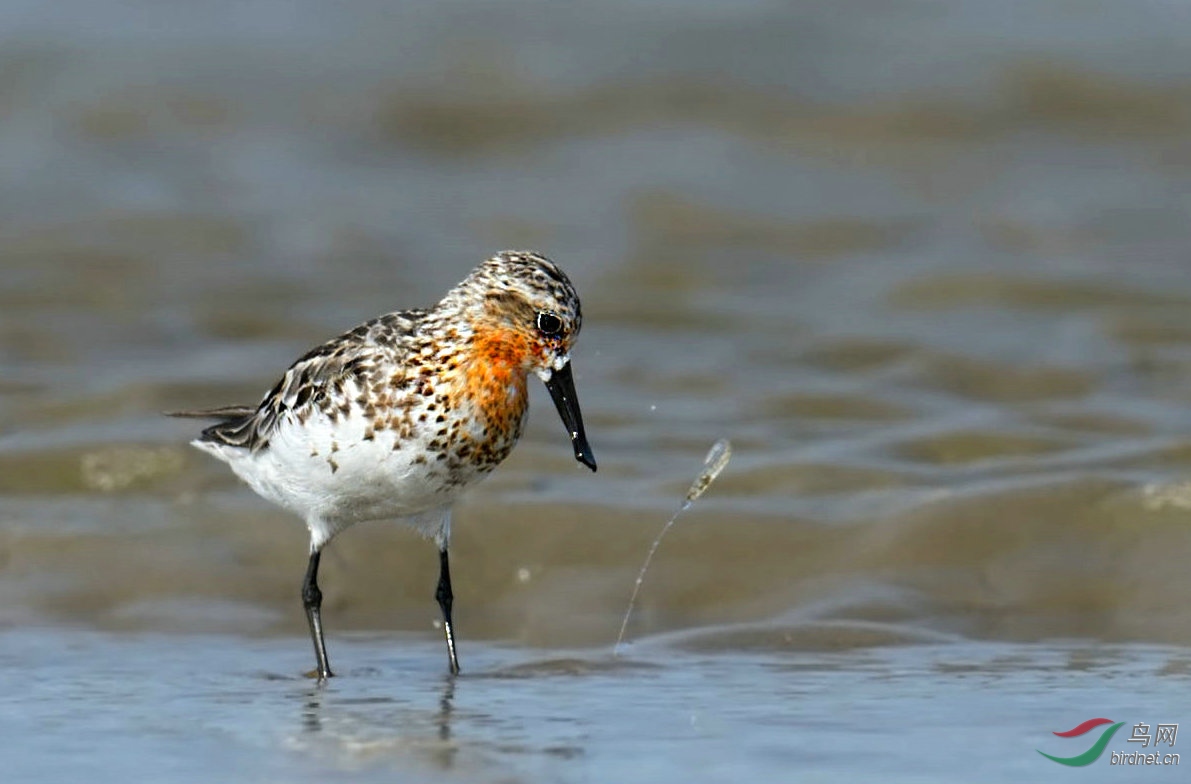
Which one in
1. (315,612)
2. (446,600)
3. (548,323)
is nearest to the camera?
(548,323)

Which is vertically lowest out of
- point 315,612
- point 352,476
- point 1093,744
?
point 315,612

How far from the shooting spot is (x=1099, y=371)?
1263cm

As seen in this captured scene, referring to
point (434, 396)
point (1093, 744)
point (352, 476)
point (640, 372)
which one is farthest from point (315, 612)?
point (640, 372)

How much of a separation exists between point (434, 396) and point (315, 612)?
1.31 m

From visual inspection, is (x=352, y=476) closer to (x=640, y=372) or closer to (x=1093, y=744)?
(x=1093, y=744)

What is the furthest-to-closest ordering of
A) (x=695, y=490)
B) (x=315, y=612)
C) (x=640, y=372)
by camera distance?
1. (x=640, y=372)
2. (x=695, y=490)
3. (x=315, y=612)

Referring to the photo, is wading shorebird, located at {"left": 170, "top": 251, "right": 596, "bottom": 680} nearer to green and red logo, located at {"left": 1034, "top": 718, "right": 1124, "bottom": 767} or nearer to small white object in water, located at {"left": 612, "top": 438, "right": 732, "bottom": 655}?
small white object in water, located at {"left": 612, "top": 438, "right": 732, "bottom": 655}

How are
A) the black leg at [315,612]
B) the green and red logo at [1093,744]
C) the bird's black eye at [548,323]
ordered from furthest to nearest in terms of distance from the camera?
the black leg at [315,612] < the bird's black eye at [548,323] < the green and red logo at [1093,744]

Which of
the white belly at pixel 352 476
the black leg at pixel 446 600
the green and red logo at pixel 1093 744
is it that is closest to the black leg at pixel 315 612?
the white belly at pixel 352 476

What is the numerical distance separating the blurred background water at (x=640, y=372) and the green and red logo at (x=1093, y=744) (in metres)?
0.08

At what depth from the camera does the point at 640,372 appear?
1294 centimetres

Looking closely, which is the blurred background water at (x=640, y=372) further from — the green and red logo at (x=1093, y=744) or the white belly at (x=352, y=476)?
the white belly at (x=352, y=476)

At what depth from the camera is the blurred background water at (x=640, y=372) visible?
25.5 feet

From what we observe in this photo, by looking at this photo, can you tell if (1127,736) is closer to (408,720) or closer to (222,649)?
(408,720)
